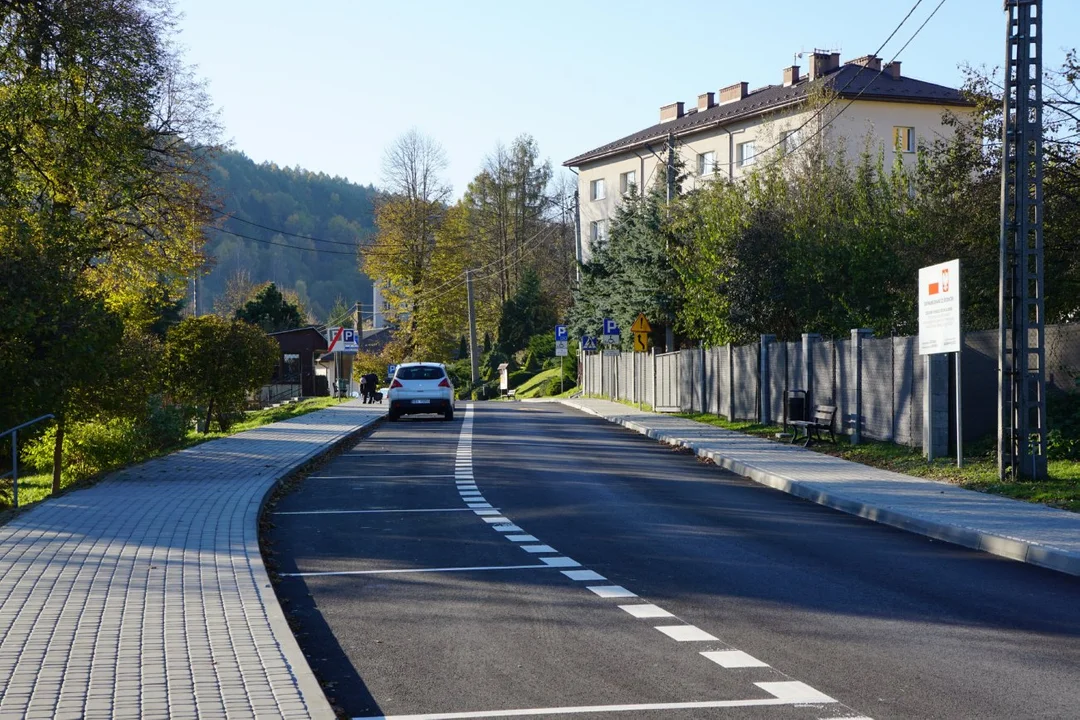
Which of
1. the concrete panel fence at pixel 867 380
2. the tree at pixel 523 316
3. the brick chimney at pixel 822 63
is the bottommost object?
the concrete panel fence at pixel 867 380

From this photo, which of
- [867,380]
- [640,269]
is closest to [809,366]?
[867,380]

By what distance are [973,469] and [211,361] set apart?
2167 cm

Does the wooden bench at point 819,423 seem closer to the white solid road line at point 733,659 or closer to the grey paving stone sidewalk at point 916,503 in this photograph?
the grey paving stone sidewalk at point 916,503

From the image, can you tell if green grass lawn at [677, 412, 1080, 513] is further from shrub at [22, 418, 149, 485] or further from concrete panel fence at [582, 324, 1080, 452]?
shrub at [22, 418, 149, 485]

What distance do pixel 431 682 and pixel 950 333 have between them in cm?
1336

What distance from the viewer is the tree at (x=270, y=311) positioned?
289ft

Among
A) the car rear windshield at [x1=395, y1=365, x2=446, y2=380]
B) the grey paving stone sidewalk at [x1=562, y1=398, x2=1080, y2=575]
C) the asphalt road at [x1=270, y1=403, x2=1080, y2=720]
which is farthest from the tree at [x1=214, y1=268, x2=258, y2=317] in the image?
the asphalt road at [x1=270, y1=403, x2=1080, y2=720]

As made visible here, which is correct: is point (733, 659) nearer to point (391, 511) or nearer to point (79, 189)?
point (391, 511)

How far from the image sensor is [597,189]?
81.6 metres

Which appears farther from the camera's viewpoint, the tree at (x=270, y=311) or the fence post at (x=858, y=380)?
the tree at (x=270, y=311)

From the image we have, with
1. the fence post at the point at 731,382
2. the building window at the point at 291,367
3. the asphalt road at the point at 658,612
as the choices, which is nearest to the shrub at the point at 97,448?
the asphalt road at the point at 658,612

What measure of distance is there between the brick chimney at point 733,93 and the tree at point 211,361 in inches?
1719

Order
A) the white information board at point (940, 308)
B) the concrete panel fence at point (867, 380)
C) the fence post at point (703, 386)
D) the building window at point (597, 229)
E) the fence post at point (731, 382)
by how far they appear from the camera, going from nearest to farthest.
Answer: the white information board at point (940, 308)
the concrete panel fence at point (867, 380)
the fence post at point (731, 382)
the fence post at point (703, 386)
the building window at point (597, 229)

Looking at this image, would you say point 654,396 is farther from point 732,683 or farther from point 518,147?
point 518,147
